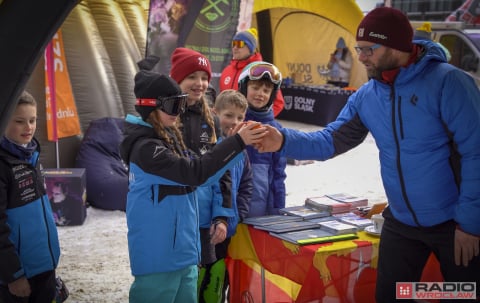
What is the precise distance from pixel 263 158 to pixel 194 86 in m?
0.66

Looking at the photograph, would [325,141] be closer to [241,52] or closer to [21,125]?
[21,125]

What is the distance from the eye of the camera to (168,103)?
8.70 ft

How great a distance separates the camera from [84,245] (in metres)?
5.17

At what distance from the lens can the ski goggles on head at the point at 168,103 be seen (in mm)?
2643

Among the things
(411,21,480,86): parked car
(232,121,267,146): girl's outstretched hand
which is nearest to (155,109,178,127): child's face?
(232,121,267,146): girl's outstretched hand

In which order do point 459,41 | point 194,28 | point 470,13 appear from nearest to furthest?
point 194,28, point 459,41, point 470,13

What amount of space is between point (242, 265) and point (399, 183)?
1293 millimetres

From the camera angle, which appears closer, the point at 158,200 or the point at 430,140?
the point at 430,140

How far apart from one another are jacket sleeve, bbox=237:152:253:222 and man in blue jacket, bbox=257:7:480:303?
36.3 inches

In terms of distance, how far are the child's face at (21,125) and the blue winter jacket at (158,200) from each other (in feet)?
2.08

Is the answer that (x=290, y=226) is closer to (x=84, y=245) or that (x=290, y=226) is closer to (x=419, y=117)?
(x=419, y=117)

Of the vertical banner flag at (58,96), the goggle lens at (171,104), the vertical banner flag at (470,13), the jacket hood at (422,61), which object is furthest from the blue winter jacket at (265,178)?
the vertical banner flag at (470,13)

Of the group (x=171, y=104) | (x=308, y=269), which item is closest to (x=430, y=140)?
(x=308, y=269)

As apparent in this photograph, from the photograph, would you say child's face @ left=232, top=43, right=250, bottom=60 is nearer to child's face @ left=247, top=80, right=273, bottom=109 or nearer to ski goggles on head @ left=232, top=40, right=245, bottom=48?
ski goggles on head @ left=232, top=40, right=245, bottom=48
